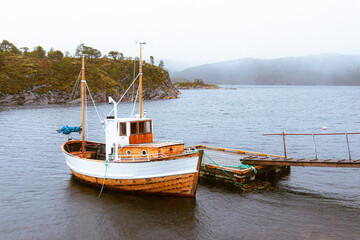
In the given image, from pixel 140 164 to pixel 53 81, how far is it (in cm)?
9957

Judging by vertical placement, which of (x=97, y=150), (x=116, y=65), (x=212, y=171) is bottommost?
(x=212, y=171)

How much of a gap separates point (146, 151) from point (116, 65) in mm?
133997

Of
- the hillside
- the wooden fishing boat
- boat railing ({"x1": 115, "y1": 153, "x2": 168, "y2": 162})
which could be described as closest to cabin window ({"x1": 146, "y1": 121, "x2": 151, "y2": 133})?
A: the wooden fishing boat

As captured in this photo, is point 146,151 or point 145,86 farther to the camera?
point 145,86

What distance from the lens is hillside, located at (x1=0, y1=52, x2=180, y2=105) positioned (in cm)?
9369

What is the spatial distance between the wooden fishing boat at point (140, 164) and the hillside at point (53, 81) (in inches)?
3356

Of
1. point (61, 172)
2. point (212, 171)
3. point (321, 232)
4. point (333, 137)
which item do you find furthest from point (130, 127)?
point (333, 137)

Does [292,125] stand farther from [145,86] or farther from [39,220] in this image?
[145,86]

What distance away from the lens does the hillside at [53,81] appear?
9369 cm

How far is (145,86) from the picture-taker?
127 m

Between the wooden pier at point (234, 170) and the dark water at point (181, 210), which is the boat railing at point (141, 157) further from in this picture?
the wooden pier at point (234, 170)

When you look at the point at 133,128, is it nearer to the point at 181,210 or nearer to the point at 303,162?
the point at 181,210

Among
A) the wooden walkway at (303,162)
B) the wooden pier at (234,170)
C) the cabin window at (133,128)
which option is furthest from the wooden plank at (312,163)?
the cabin window at (133,128)

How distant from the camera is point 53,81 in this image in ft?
342
